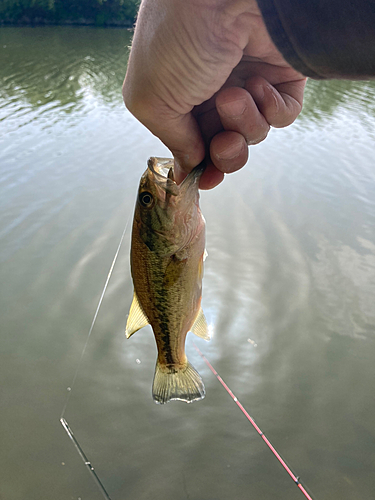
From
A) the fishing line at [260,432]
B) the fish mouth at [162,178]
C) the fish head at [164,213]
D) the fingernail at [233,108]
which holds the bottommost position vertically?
the fishing line at [260,432]

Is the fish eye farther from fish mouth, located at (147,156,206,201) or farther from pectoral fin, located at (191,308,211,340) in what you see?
pectoral fin, located at (191,308,211,340)

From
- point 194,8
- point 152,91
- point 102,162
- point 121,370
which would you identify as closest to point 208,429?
point 121,370

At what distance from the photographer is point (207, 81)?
1.20m

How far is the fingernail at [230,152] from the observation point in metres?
1.45

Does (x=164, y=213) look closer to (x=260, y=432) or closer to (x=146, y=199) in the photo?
(x=146, y=199)

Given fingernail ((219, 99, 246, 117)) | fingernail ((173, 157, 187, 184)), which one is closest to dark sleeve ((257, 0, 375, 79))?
fingernail ((219, 99, 246, 117))

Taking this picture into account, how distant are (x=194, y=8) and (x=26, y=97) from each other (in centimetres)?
1202

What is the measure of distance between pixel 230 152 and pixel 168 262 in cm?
58

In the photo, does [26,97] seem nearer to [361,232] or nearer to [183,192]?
[361,232]

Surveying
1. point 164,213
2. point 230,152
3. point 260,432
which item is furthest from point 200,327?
point 260,432

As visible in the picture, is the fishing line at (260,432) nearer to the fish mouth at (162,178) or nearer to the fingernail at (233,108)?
the fish mouth at (162,178)

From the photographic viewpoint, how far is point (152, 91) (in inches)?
45.7

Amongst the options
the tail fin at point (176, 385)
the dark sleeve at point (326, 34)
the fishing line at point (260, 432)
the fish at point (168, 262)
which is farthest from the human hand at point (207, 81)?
the fishing line at point (260, 432)

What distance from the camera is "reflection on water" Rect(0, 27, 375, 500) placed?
109 inches
